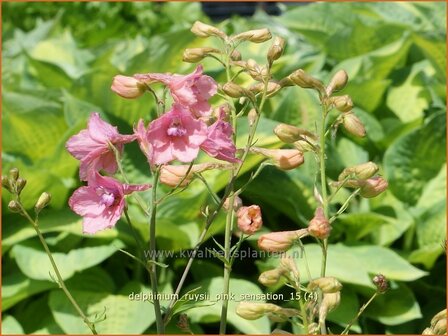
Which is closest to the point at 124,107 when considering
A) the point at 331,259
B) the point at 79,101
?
the point at 79,101

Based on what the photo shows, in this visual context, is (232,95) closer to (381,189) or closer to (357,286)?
(381,189)

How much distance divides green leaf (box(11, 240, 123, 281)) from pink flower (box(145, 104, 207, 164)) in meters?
1.21

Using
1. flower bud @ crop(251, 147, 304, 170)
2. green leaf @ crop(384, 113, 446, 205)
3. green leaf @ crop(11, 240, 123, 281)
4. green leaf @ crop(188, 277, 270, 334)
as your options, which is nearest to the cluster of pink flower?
flower bud @ crop(251, 147, 304, 170)

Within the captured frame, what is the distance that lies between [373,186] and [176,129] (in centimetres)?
30

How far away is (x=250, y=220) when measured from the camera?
118 centimetres

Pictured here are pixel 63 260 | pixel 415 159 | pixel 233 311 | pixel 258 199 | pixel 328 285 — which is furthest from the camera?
pixel 415 159

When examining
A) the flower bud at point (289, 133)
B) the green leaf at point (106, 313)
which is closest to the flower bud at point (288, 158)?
the flower bud at point (289, 133)

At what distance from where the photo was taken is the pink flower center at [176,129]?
1066 mm

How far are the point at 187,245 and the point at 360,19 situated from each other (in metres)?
1.26

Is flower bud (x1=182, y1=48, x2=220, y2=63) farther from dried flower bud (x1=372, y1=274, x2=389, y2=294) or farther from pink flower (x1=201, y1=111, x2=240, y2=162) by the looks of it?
dried flower bud (x1=372, y1=274, x2=389, y2=294)

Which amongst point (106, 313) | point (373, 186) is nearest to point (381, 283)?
point (373, 186)

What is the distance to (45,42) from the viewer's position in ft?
11.3

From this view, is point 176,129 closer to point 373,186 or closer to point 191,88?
point 191,88

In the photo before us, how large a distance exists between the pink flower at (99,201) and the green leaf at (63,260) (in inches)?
44.5
